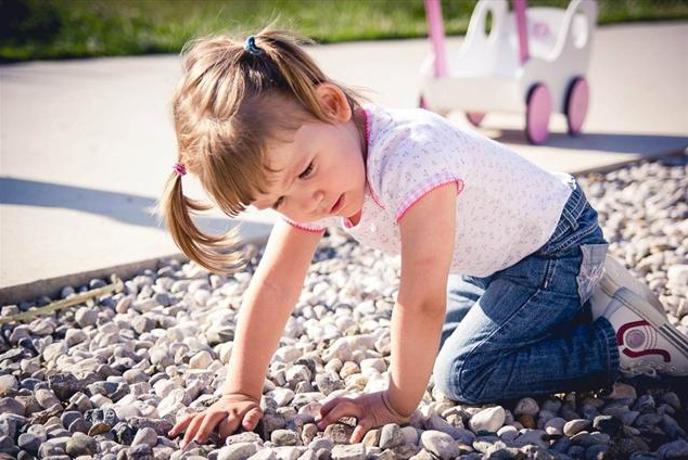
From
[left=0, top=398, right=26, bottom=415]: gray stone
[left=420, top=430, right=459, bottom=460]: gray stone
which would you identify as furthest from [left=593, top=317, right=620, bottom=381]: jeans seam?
[left=0, top=398, right=26, bottom=415]: gray stone

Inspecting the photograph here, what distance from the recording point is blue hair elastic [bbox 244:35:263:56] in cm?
154

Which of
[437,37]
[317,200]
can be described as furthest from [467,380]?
[437,37]

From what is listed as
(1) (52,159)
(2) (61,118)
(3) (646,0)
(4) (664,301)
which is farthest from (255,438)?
(3) (646,0)

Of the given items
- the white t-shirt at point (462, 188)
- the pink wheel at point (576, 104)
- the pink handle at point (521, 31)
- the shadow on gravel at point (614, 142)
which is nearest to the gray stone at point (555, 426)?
the white t-shirt at point (462, 188)

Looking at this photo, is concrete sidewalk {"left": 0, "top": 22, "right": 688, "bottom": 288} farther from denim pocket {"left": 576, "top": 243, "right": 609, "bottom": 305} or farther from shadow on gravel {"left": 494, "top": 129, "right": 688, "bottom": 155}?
denim pocket {"left": 576, "top": 243, "right": 609, "bottom": 305}

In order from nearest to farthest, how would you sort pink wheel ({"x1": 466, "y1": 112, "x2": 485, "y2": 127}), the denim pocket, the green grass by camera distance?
the denim pocket < pink wheel ({"x1": 466, "y1": 112, "x2": 485, "y2": 127}) < the green grass

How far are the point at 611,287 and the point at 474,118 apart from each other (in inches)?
99.9

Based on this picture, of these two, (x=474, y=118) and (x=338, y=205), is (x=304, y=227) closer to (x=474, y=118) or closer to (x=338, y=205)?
(x=338, y=205)

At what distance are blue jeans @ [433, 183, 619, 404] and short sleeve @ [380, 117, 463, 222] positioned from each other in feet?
1.09

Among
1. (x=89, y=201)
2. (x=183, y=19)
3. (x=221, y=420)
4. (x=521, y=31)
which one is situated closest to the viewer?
(x=221, y=420)

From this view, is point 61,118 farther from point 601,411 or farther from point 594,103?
point 601,411

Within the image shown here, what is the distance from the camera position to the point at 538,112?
3.91 metres

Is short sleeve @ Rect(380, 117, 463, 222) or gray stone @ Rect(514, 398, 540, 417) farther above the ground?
short sleeve @ Rect(380, 117, 463, 222)

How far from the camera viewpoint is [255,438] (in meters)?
1.61
